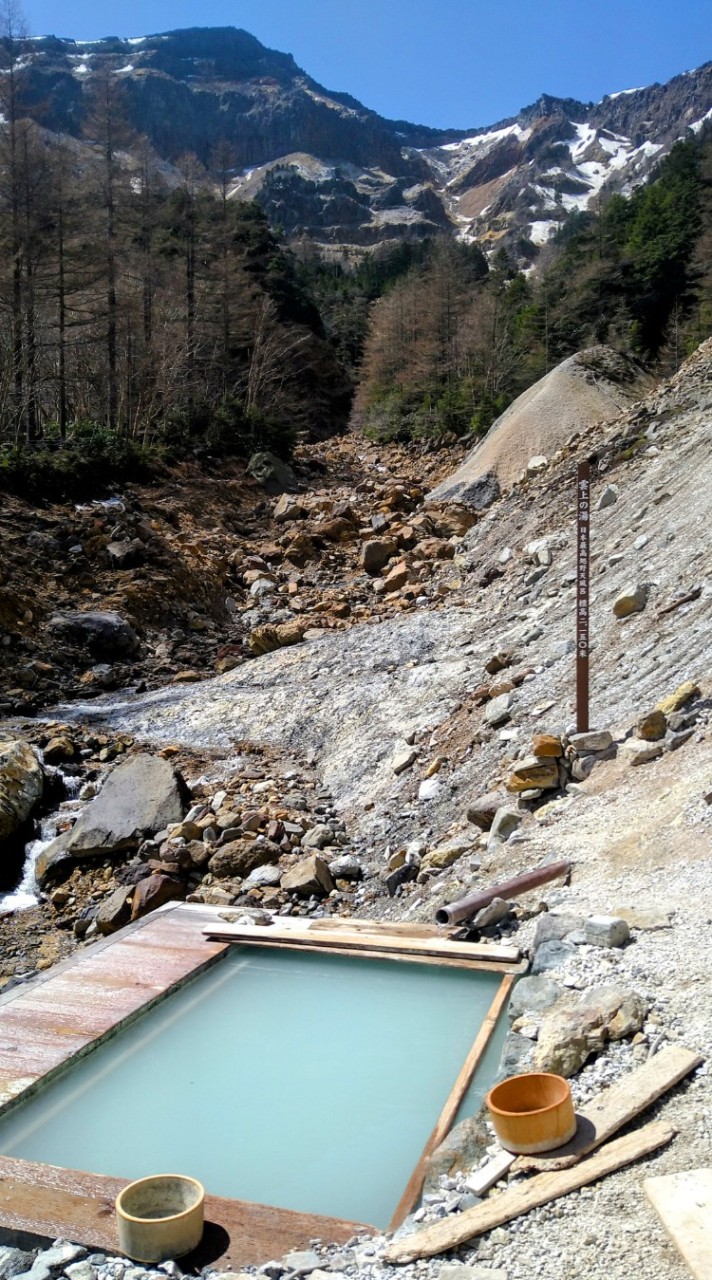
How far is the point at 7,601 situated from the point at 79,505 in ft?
15.4

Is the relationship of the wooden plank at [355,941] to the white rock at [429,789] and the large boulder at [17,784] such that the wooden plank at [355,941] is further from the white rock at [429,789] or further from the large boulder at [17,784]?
the large boulder at [17,784]

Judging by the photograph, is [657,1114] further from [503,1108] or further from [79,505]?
[79,505]

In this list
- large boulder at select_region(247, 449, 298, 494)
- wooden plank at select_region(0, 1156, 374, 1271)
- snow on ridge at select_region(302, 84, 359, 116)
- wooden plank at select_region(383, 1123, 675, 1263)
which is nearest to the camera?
wooden plank at select_region(383, 1123, 675, 1263)

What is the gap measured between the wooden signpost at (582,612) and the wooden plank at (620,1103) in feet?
11.6

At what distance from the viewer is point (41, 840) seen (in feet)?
30.8

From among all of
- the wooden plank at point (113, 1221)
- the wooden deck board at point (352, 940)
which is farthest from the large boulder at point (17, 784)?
the wooden plank at point (113, 1221)

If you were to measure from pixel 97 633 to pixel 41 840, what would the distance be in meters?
6.09

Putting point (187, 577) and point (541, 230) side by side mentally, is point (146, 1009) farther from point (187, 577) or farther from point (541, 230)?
point (541, 230)

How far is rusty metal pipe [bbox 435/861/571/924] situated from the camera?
16.2 feet

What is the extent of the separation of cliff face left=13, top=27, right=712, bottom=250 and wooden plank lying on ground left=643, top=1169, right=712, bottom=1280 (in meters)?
122

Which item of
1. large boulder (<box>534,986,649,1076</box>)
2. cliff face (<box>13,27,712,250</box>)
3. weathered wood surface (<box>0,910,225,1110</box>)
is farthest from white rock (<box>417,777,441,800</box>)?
cliff face (<box>13,27,712,250</box>)

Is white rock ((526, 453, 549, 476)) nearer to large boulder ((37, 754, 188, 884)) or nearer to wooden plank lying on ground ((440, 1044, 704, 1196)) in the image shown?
large boulder ((37, 754, 188, 884))

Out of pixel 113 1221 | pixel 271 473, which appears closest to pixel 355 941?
pixel 113 1221

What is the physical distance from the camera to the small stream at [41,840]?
8398 millimetres
